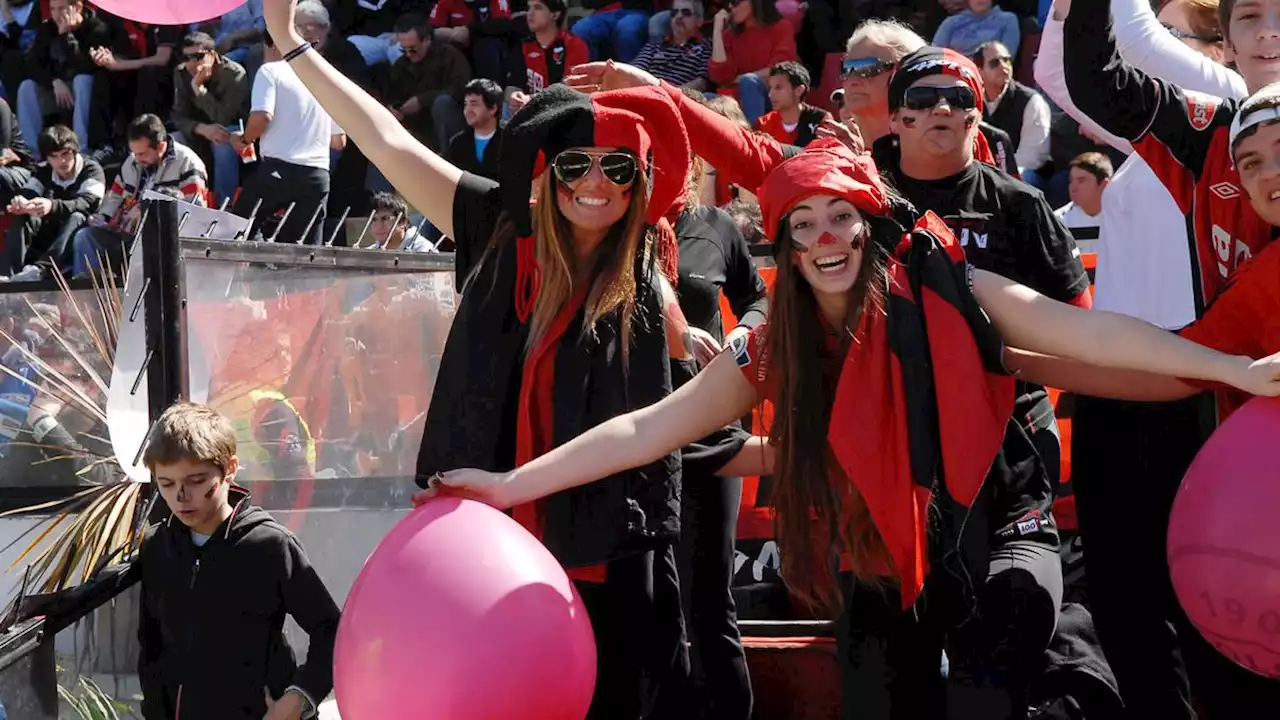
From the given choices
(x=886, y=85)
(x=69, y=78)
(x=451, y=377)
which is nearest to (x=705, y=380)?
(x=451, y=377)

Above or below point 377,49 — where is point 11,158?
below

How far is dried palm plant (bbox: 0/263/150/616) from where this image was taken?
13.5 feet

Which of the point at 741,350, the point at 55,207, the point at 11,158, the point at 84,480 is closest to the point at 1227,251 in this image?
the point at 741,350

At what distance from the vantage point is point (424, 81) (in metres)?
11.1

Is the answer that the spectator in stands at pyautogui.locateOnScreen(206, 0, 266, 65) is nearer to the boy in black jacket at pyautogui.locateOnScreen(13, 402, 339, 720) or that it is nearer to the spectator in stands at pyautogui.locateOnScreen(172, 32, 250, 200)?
the spectator in stands at pyautogui.locateOnScreen(172, 32, 250, 200)

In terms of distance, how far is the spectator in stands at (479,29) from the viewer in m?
11.1

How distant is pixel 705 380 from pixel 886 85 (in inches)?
46.9

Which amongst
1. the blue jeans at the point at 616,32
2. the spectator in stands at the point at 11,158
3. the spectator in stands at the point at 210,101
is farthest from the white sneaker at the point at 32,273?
the blue jeans at the point at 616,32

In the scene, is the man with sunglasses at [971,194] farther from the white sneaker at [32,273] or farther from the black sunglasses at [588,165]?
the white sneaker at [32,273]

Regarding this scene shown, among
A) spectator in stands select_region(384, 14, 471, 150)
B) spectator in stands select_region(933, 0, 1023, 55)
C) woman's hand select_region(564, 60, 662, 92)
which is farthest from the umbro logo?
spectator in stands select_region(384, 14, 471, 150)

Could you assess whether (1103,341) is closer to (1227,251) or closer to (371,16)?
Result: (1227,251)

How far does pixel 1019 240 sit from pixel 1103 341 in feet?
1.84

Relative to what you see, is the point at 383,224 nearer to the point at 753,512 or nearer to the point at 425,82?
the point at 425,82

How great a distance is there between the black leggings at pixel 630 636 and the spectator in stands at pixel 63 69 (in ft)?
36.1
